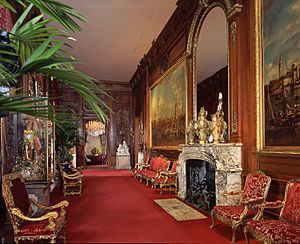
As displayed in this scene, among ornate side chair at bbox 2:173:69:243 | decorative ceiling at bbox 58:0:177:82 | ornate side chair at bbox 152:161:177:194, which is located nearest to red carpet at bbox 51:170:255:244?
ornate side chair at bbox 2:173:69:243

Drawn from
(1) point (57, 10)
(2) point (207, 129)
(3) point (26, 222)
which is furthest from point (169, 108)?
(1) point (57, 10)

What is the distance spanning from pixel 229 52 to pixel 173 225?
10.5 ft

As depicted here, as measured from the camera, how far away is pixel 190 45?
268 inches

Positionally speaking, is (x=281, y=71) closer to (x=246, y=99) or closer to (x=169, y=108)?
(x=246, y=99)

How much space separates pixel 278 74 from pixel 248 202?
181cm

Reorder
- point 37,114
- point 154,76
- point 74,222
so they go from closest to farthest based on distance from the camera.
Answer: point 37,114 → point 74,222 → point 154,76

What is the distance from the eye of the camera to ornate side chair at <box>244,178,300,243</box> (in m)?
2.64

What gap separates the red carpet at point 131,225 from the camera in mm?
3689

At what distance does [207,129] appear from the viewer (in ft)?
18.5

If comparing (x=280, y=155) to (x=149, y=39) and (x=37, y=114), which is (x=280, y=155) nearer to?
(x=37, y=114)

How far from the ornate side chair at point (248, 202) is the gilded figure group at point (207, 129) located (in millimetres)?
1293

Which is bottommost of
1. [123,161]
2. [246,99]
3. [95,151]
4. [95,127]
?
[123,161]

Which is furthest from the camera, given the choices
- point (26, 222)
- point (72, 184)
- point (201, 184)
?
point (72, 184)

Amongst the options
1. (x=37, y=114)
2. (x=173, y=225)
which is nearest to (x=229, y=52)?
(x=173, y=225)
